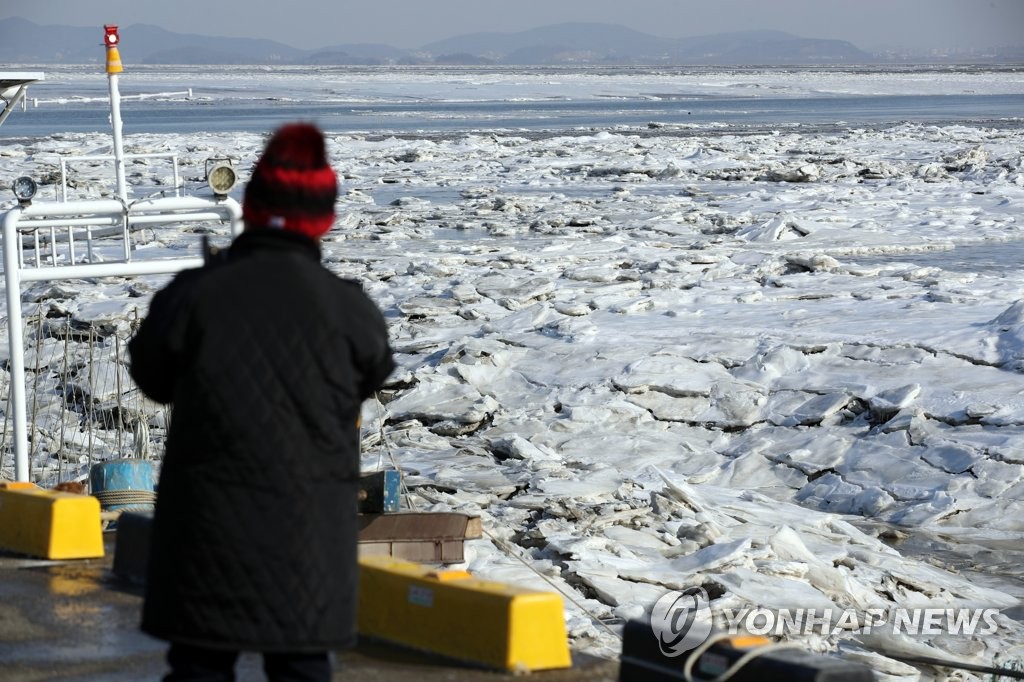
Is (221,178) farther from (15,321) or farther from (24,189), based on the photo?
(15,321)

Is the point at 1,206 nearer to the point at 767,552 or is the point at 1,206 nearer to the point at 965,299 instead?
the point at 965,299

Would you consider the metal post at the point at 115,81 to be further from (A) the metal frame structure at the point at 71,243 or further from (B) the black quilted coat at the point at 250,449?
(B) the black quilted coat at the point at 250,449

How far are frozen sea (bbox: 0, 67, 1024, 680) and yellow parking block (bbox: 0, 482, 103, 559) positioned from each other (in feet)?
4.42

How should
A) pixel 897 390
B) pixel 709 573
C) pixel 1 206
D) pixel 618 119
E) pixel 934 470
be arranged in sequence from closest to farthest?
pixel 709 573, pixel 934 470, pixel 897 390, pixel 1 206, pixel 618 119

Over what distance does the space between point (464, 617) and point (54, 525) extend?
6.85ft

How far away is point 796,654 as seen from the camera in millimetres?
3557

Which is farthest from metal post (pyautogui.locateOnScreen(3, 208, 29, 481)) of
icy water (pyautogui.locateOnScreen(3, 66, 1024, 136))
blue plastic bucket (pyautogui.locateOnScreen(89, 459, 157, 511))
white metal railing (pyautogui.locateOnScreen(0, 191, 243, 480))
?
icy water (pyautogui.locateOnScreen(3, 66, 1024, 136))

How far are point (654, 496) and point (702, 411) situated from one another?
196 cm

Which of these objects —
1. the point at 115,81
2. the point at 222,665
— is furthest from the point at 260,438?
the point at 115,81

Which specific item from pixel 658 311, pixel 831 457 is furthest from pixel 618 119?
pixel 831 457

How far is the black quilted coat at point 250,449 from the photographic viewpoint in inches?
104

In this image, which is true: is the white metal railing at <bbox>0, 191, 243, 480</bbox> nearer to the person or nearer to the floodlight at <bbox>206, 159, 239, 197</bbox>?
the floodlight at <bbox>206, 159, 239, 197</bbox>

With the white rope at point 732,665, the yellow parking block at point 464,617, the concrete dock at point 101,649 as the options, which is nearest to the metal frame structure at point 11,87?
the concrete dock at point 101,649

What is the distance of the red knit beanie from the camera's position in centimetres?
273
